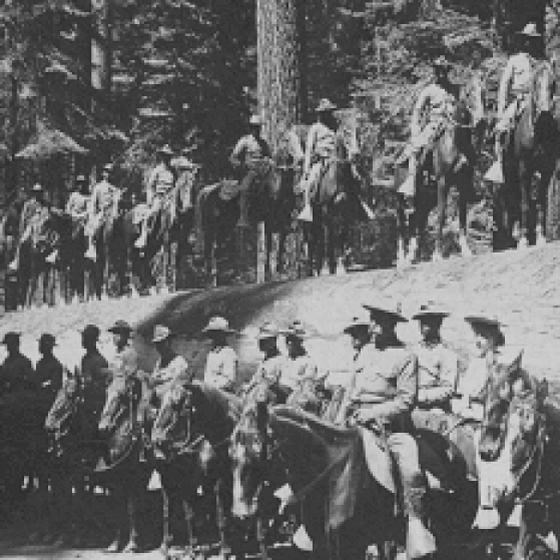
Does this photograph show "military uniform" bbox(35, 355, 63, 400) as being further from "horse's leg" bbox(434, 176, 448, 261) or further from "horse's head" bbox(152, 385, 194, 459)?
"horse's leg" bbox(434, 176, 448, 261)

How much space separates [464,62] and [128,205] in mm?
7105

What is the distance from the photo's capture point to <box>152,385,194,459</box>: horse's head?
10461 millimetres

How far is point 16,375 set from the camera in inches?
599

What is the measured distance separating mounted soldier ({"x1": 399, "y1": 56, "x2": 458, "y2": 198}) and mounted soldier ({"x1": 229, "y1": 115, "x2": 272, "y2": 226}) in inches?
115

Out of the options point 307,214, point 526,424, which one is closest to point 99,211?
point 307,214

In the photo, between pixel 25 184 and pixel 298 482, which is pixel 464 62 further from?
pixel 298 482

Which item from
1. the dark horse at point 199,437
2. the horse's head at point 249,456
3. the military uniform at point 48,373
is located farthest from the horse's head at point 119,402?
the military uniform at point 48,373

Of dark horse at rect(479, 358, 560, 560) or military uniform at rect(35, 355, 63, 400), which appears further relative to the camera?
military uniform at rect(35, 355, 63, 400)

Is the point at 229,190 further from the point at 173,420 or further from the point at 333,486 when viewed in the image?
the point at 333,486

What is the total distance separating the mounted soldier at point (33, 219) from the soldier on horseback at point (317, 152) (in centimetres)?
723

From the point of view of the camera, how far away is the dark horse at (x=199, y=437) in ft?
34.4

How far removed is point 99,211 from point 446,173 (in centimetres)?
841

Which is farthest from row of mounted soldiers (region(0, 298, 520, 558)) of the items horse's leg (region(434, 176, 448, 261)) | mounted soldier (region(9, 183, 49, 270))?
mounted soldier (region(9, 183, 49, 270))

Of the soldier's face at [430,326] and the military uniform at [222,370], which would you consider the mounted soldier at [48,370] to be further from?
the soldier's face at [430,326]
